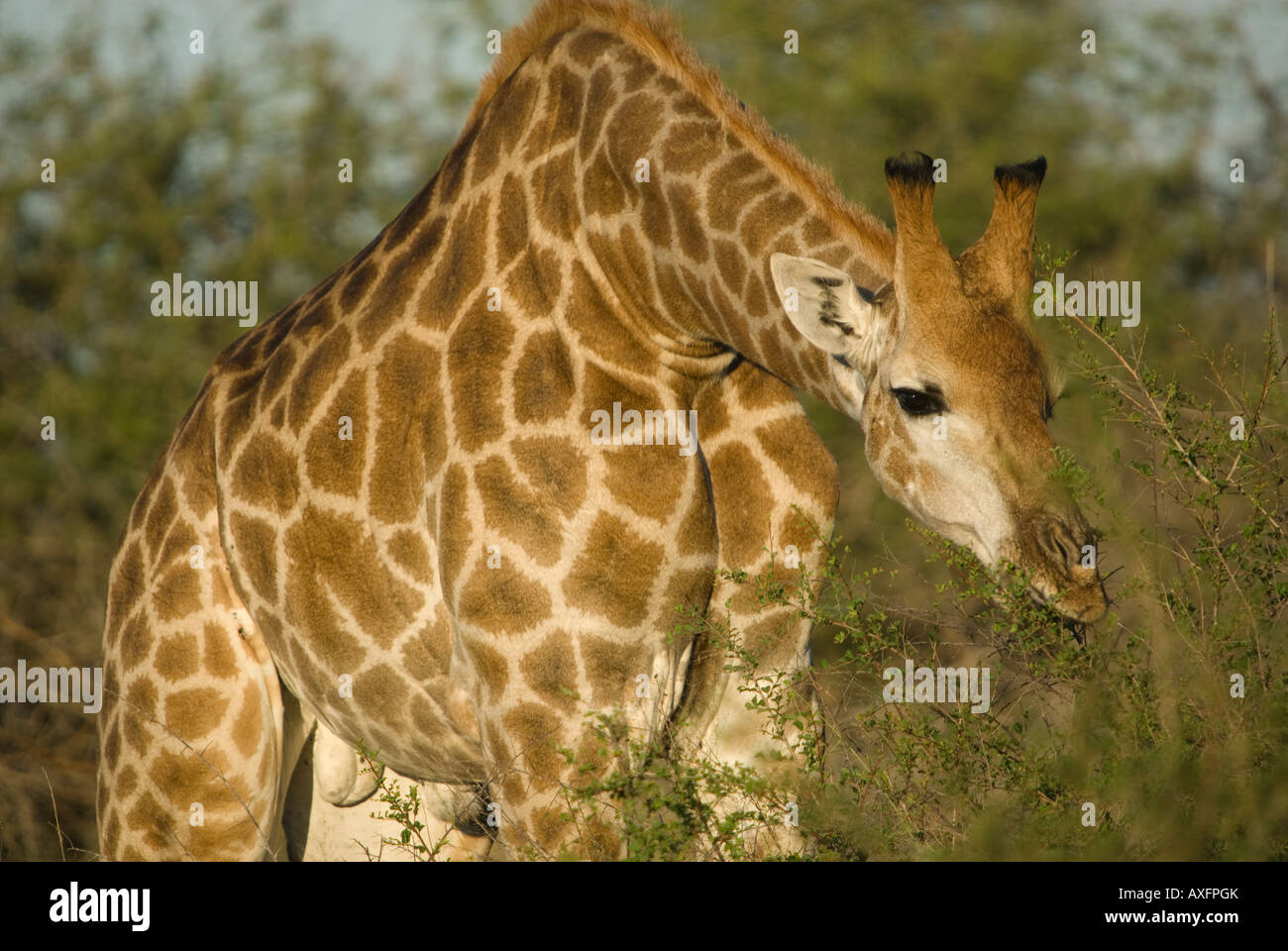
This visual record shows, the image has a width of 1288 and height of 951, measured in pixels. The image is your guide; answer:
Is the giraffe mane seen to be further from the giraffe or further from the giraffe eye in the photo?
→ the giraffe eye

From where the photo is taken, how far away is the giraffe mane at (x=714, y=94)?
13.8 feet

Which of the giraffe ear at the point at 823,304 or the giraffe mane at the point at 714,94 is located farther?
the giraffe mane at the point at 714,94

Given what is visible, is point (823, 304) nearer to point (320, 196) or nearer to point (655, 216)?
point (655, 216)

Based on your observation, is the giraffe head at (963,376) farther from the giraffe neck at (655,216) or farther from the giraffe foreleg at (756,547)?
the giraffe foreleg at (756,547)

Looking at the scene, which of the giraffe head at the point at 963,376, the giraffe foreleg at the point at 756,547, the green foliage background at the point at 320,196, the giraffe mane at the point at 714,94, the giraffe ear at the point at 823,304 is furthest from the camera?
the green foliage background at the point at 320,196

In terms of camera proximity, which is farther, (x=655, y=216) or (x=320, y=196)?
(x=320, y=196)

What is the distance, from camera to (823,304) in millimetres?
4020

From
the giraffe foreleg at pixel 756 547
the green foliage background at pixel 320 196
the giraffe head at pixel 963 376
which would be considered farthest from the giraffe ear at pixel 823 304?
the green foliage background at pixel 320 196

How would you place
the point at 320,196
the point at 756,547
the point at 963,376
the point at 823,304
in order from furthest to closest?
the point at 320,196, the point at 756,547, the point at 823,304, the point at 963,376

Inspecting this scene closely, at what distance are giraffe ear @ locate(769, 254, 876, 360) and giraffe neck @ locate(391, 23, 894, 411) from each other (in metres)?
0.13

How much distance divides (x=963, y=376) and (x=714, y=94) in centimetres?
→ 122

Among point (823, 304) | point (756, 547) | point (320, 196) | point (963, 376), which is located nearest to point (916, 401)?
point (963, 376)

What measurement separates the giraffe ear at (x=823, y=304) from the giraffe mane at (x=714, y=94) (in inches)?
7.4

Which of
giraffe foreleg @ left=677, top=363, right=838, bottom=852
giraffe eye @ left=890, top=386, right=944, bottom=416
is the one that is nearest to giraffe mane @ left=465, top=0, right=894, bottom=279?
giraffe eye @ left=890, top=386, right=944, bottom=416
